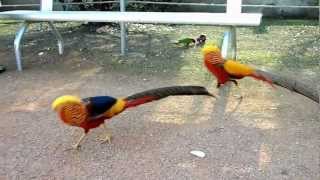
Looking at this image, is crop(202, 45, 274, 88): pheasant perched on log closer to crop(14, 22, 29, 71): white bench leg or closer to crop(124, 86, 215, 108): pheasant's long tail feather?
crop(124, 86, 215, 108): pheasant's long tail feather

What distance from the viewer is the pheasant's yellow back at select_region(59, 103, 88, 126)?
10.3 feet

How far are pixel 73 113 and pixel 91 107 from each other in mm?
129

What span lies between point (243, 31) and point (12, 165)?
14.1 ft

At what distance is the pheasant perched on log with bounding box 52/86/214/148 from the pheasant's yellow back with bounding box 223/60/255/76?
18.8 inches

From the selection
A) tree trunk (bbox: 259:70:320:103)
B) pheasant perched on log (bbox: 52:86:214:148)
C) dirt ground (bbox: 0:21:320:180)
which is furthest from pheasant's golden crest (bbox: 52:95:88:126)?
tree trunk (bbox: 259:70:320:103)

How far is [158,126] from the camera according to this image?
377 cm

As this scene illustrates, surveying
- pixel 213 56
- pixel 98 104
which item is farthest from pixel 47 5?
pixel 98 104

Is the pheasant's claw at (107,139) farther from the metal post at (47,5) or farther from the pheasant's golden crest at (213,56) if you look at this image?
the metal post at (47,5)

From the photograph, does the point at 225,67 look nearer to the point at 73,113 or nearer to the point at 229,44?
the point at 229,44

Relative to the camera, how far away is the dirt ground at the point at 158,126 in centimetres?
315

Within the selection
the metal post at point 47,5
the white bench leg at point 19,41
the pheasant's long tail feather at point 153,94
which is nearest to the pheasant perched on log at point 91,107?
the pheasant's long tail feather at point 153,94

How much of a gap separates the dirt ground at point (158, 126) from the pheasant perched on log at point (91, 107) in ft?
0.69

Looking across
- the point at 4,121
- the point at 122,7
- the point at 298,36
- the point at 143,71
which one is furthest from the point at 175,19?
the point at 298,36

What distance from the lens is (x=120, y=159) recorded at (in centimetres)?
327
